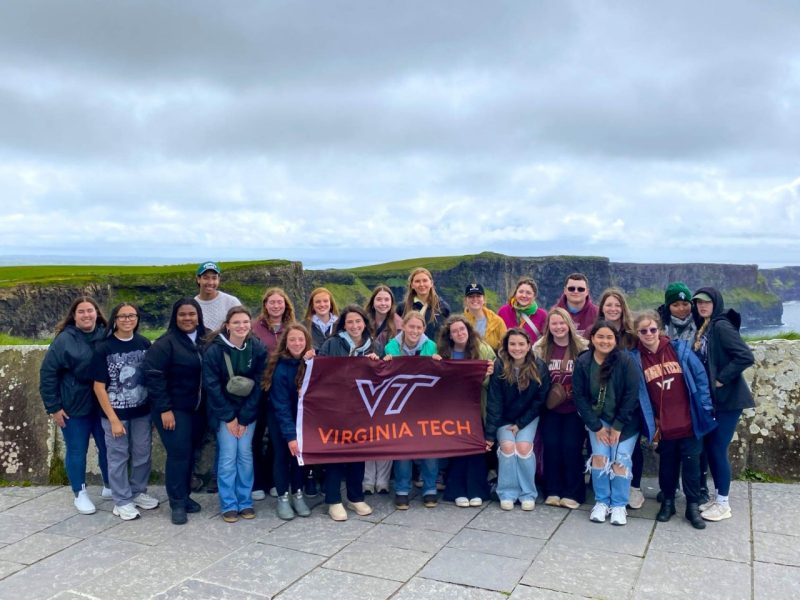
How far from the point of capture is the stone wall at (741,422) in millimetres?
7176

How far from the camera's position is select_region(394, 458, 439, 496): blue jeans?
6.77m

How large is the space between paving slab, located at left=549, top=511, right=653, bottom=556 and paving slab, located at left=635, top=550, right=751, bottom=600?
22cm

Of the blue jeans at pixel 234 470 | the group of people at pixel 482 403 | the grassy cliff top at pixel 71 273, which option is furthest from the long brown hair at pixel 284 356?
the grassy cliff top at pixel 71 273

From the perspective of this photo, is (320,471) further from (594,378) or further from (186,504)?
(594,378)

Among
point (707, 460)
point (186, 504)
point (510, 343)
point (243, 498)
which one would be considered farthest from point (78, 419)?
point (707, 460)

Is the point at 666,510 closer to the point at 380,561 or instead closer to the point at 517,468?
the point at 517,468

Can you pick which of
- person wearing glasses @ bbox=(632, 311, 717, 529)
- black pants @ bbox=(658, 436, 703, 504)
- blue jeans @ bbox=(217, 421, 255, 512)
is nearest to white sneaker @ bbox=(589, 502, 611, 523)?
person wearing glasses @ bbox=(632, 311, 717, 529)

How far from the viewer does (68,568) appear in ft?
17.4

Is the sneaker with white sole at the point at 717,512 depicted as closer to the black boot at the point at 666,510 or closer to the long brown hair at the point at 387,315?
the black boot at the point at 666,510

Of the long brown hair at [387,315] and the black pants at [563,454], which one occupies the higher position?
the long brown hair at [387,315]

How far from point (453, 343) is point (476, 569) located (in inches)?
101

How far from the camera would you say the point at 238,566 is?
5.24m

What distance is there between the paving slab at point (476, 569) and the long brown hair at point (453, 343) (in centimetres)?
218

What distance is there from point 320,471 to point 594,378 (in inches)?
127
